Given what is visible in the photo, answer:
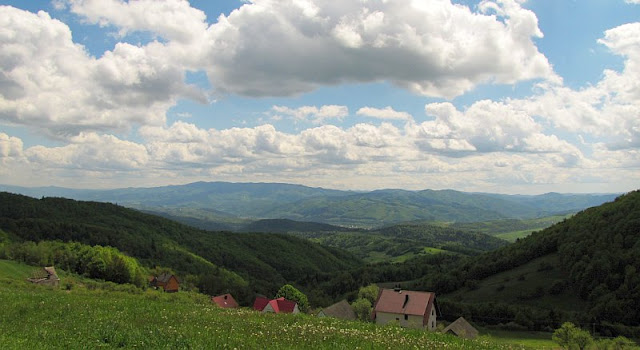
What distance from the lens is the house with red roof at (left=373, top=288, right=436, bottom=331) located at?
72500 millimetres

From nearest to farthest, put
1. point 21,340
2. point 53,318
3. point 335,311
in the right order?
point 21,340 → point 53,318 → point 335,311

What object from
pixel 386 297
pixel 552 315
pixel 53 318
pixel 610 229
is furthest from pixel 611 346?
pixel 610 229

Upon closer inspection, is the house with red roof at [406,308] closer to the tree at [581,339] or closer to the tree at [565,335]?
the tree at [565,335]

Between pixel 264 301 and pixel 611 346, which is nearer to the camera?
pixel 611 346

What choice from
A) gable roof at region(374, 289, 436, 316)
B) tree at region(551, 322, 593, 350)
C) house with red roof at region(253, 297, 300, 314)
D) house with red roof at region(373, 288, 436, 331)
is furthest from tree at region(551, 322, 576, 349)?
house with red roof at region(253, 297, 300, 314)

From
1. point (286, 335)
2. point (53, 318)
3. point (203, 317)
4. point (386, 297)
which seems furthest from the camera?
point (386, 297)

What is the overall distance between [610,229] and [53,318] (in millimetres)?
162593

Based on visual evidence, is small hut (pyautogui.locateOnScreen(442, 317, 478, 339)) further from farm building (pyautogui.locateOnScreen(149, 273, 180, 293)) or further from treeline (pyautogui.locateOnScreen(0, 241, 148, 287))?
farm building (pyautogui.locateOnScreen(149, 273, 180, 293))

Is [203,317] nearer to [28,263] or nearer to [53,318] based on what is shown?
[53,318]

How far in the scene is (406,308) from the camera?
74250mm

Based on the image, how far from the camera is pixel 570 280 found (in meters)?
129

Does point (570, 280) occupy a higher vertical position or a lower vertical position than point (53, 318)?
lower

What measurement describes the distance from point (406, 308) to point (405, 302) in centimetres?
138

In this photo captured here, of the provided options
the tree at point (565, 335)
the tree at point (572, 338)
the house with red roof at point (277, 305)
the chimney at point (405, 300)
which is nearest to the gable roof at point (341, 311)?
the house with red roof at point (277, 305)
